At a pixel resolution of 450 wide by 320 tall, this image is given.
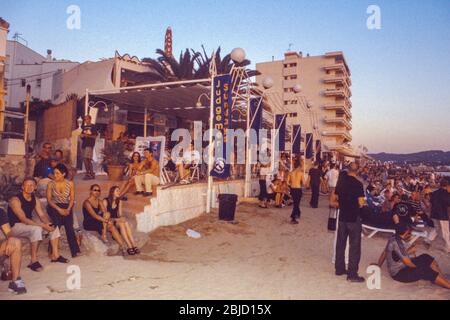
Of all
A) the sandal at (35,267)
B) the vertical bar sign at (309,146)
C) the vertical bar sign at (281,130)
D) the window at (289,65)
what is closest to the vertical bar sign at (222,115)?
the sandal at (35,267)

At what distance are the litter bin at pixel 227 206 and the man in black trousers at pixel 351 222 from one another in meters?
3.84

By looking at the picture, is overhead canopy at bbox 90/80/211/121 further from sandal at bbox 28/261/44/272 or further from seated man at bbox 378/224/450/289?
seated man at bbox 378/224/450/289

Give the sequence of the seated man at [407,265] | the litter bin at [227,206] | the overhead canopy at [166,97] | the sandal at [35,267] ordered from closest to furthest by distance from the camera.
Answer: the seated man at [407,265] < the sandal at [35,267] < the litter bin at [227,206] < the overhead canopy at [166,97]

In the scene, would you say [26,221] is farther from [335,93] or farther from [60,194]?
[335,93]

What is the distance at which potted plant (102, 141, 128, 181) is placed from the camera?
1022 centimetres

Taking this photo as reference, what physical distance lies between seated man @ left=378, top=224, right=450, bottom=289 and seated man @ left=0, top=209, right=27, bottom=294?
531cm

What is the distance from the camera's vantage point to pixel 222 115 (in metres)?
9.18

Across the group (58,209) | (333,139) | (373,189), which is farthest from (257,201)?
(333,139)

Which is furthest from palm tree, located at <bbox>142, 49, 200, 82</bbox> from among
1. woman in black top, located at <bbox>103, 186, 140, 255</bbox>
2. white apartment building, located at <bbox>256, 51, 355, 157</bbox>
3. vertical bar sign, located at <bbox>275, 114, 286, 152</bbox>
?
white apartment building, located at <bbox>256, 51, 355, 157</bbox>

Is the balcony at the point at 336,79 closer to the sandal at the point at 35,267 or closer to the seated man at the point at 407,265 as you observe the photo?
the seated man at the point at 407,265

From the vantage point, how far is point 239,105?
13.1 metres

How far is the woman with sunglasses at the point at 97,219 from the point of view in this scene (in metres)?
6.18
